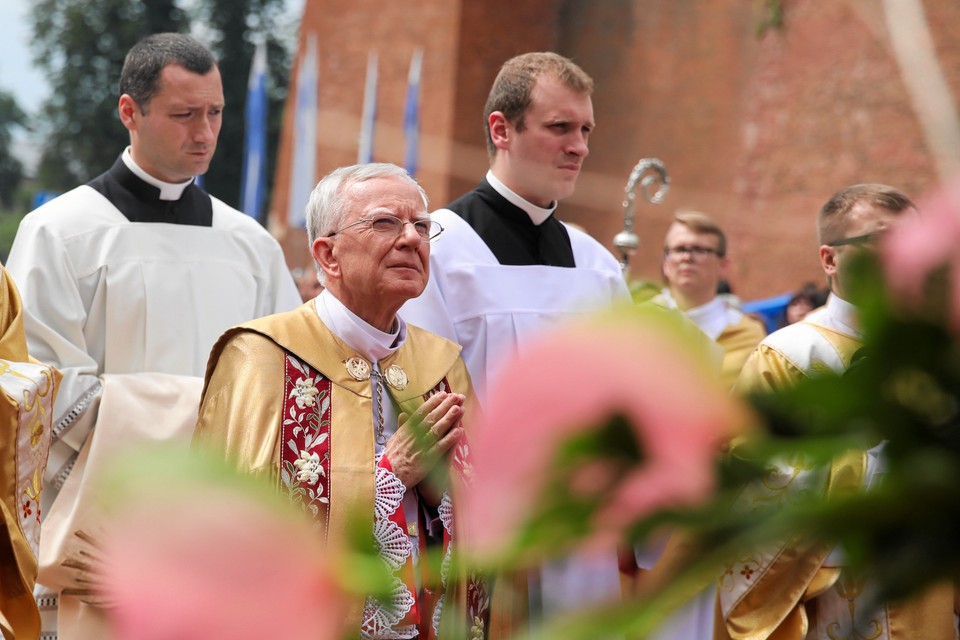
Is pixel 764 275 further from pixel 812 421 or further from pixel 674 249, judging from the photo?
pixel 812 421

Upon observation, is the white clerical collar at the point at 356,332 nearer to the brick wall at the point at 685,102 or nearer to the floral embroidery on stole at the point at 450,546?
the floral embroidery on stole at the point at 450,546

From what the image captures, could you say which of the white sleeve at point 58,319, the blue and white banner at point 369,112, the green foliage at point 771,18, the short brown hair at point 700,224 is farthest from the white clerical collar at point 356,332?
the blue and white banner at point 369,112

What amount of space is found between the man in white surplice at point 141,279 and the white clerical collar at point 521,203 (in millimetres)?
1050

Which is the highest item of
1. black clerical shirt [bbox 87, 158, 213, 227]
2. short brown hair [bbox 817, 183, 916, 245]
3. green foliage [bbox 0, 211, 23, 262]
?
short brown hair [bbox 817, 183, 916, 245]

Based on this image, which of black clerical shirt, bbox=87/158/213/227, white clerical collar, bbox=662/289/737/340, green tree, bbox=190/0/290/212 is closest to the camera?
black clerical shirt, bbox=87/158/213/227

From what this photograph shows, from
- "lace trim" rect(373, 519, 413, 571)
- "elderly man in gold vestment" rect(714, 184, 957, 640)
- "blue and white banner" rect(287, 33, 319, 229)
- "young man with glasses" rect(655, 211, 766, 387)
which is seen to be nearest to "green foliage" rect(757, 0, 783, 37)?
"blue and white banner" rect(287, 33, 319, 229)

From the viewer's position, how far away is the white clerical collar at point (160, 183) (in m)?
4.94

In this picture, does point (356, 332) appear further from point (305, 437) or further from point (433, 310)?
point (433, 310)

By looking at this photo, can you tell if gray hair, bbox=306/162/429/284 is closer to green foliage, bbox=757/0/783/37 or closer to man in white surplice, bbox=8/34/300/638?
man in white surplice, bbox=8/34/300/638

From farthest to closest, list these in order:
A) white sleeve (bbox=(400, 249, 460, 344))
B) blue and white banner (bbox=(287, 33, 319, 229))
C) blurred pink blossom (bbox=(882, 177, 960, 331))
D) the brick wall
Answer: blue and white banner (bbox=(287, 33, 319, 229))
the brick wall
white sleeve (bbox=(400, 249, 460, 344))
blurred pink blossom (bbox=(882, 177, 960, 331))

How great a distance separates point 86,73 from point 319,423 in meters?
33.8

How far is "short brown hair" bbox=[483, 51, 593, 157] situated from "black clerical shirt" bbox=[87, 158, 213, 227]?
1349 millimetres

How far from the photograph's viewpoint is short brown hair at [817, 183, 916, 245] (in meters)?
4.05

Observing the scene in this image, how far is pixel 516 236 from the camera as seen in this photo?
4520 mm
